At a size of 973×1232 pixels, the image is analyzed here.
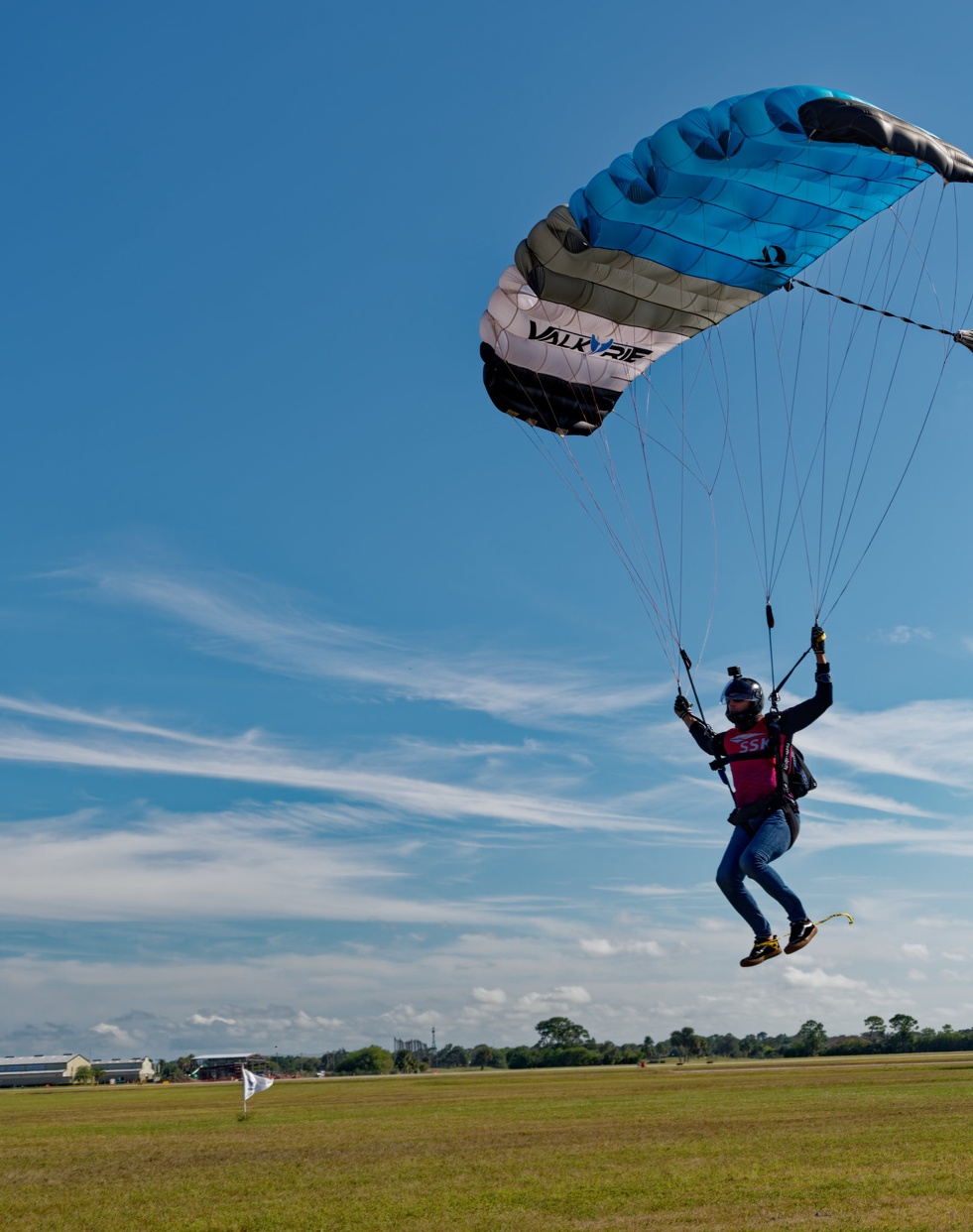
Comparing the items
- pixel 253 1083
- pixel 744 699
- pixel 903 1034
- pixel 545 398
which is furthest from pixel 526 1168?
pixel 903 1034

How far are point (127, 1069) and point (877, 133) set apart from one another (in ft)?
452

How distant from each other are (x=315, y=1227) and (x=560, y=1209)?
11.4ft

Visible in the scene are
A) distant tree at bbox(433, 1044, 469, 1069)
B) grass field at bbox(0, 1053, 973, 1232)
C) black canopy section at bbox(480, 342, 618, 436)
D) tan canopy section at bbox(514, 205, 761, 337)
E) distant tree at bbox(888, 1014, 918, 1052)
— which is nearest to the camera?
tan canopy section at bbox(514, 205, 761, 337)

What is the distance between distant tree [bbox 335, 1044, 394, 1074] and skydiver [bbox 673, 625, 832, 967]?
119m

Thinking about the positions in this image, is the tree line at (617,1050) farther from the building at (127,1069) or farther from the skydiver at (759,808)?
the skydiver at (759,808)

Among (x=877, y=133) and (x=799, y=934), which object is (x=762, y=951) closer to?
(x=799, y=934)

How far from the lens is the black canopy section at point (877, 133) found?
10.7 metres

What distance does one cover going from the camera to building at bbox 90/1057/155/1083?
122125 mm

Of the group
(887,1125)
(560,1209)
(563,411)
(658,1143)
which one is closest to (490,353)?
(563,411)

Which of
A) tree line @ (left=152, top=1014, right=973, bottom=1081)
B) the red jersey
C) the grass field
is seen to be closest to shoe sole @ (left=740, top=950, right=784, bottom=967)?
the red jersey

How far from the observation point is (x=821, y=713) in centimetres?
994

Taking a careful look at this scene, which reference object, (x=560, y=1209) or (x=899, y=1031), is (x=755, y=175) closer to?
(x=560, y=1209)

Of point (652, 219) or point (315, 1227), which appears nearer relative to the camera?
point (652, 219)

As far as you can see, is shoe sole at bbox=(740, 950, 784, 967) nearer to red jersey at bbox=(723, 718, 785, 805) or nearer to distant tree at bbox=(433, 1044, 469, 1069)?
red jersey at bbox=(723, 718, 785, 805)
